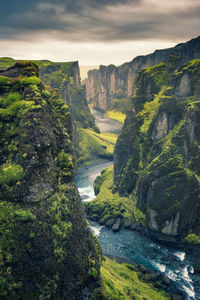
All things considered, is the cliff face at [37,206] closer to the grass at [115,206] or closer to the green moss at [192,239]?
the green moss at [192,239]

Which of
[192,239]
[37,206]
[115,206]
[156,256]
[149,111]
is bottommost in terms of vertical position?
[156,256]

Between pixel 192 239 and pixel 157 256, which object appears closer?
pixel 157 256

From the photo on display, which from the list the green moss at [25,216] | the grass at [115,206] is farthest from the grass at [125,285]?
the grass at [115,206]

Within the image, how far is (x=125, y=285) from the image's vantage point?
185 ft

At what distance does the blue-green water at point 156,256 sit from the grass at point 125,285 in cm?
693

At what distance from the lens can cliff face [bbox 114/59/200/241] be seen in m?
83.3

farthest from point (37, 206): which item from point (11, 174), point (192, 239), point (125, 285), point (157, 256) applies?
point (192, 239)

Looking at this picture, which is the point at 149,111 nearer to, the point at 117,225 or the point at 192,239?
the point at 117,225

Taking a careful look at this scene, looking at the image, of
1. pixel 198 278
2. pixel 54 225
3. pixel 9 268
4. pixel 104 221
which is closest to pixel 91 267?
pixel 54 225

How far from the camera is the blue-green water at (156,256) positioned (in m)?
66.3

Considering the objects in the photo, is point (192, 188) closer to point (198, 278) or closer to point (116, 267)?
point (198, 278)

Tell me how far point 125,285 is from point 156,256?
83.9 feet

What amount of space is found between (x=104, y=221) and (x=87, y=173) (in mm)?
79870

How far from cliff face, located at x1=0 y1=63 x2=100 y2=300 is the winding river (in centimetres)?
3199
